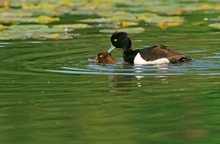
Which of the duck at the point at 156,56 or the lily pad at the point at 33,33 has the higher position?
the lily pad at the point at 33,33

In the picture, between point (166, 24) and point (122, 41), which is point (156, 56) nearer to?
point (122, 41)

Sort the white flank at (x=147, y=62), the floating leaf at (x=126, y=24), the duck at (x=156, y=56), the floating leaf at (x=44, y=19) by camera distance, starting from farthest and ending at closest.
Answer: the floating leaf at (x=44, y=19), the floating leaf at (x=126, y=24), the white flank at (x=147, y=62), the duck at (x=156, y=56)

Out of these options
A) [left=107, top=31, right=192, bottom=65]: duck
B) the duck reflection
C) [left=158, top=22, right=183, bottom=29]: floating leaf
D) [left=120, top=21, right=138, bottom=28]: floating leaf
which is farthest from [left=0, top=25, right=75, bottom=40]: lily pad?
the duck reflection

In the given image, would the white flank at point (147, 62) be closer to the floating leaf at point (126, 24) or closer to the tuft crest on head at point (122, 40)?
the tuft crest on head at point (122, 40)

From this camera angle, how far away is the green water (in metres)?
7.67

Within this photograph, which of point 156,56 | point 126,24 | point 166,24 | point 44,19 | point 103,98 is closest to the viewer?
point 103,98

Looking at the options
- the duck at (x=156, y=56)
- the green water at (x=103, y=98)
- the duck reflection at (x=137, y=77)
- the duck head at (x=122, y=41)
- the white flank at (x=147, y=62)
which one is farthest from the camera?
the duck head at (x=122, y=41)

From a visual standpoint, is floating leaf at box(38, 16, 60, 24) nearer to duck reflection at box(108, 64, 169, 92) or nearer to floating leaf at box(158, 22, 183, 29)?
floating leaf at box(158, 22, 183, 29)

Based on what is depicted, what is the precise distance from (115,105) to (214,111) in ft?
3.96

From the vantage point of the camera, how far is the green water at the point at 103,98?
302 inches

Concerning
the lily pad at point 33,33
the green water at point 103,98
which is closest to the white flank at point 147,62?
the green water at point 103,98

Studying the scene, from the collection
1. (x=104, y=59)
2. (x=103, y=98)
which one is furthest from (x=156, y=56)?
(x=103, y=98)

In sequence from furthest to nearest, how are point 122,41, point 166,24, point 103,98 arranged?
point 166,24
point 122,41
point 103,98

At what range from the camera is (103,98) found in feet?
32.0
